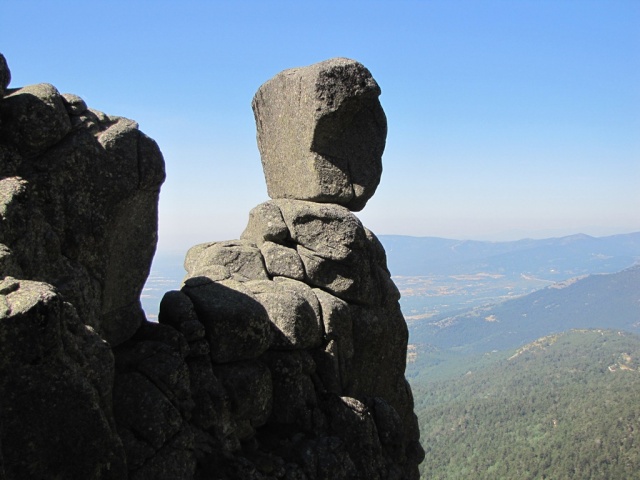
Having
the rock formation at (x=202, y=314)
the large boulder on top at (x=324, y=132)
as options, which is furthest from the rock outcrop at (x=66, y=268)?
the large boulder on top at (x=324, y=132)

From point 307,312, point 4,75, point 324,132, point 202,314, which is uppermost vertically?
point 324,132

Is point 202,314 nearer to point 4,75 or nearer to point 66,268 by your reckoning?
point 66,268

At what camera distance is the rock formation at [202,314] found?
859cm

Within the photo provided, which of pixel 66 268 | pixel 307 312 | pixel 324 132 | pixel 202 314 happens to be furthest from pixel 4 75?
pixel 324 132

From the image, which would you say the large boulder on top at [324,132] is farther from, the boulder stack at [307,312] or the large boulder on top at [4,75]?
the large boulder on top at [4,75]

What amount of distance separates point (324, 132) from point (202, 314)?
7.75 meters

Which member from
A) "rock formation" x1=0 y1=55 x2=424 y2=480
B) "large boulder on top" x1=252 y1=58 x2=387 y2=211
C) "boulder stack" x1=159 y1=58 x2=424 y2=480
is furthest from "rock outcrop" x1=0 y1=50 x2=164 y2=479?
"large boulder on top" x1=252 y1=58 x2=387 y2=211

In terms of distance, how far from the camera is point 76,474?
337 inches

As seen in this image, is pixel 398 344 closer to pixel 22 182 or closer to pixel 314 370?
pixel 314 370

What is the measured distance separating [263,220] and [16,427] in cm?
1042

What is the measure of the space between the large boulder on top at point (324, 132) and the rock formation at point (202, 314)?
2.3 inches

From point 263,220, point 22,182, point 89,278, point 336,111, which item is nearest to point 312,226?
point 263,220

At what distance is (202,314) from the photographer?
44.9ft

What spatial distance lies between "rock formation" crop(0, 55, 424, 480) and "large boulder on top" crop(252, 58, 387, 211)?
0.06 meters
